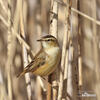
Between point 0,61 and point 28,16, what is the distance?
0.45 m

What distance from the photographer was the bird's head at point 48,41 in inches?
48.6

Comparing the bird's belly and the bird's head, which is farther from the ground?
the bird's head

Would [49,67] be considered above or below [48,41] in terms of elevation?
below

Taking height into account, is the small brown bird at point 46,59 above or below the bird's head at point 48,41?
below

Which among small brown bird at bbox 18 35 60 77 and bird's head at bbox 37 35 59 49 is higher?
bird's head at bbox 37 35 59 49

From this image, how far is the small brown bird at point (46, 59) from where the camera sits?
126 centimetres

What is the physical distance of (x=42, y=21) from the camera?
6.41 feet

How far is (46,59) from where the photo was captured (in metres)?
1.33

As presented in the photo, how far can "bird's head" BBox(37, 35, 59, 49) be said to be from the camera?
1234mm

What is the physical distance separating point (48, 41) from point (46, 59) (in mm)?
105

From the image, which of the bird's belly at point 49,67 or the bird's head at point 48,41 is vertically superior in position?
the bird's head at point 48,41

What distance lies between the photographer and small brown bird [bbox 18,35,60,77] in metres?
1.26

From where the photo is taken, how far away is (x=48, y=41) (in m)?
1.30

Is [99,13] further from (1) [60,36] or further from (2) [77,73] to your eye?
(2) [77,73]
